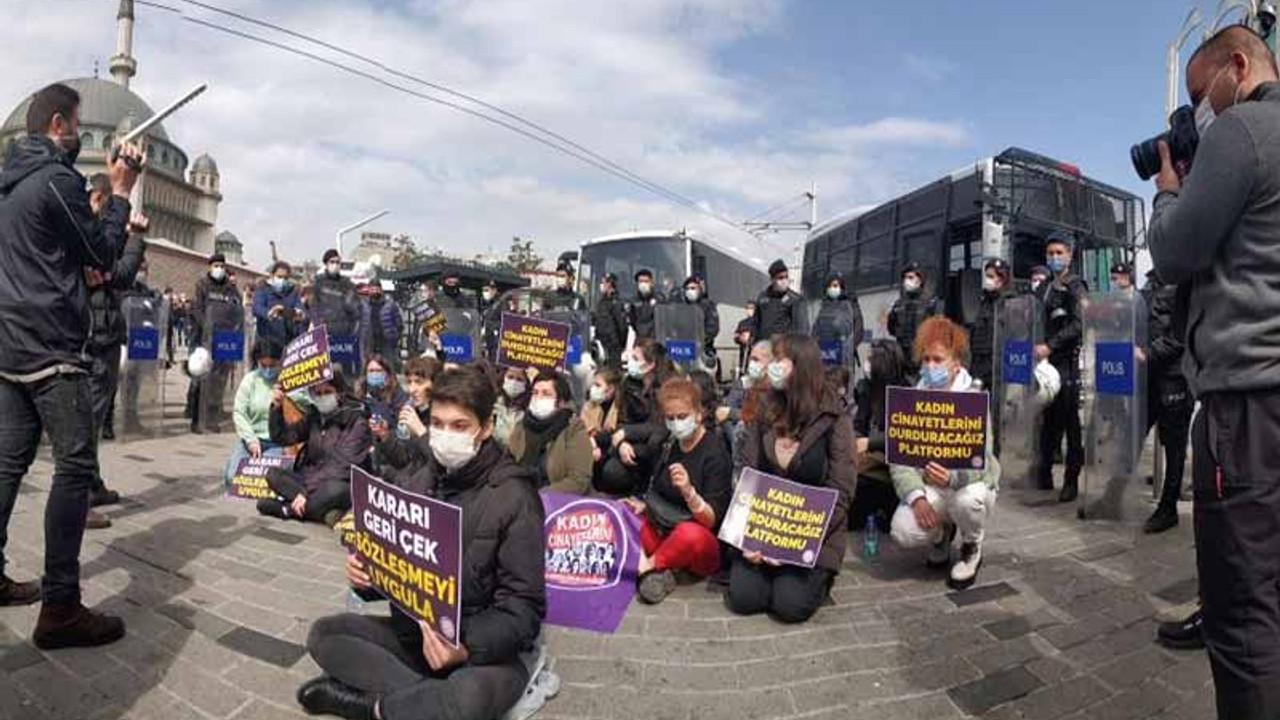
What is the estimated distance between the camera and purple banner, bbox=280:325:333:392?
5.50 m

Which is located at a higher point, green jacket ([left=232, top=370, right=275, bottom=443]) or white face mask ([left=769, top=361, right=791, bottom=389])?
white face mask ([left=769, top=361, right=791, bottom=389])

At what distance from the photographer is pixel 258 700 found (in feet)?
9.11

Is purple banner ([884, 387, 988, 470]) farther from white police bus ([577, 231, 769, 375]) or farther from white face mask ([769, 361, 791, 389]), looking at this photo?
white police bus ([577, 231, 769, 375])

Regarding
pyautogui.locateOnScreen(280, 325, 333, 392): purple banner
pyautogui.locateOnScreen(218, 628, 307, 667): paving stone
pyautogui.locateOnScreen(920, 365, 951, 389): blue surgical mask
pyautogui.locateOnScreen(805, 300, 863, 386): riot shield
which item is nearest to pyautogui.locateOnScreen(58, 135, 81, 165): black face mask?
pyautogui.locateOnScreen(218, 628, 307, 667): paving stone

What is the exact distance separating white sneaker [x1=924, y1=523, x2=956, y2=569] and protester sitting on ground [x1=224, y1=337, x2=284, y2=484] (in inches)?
181

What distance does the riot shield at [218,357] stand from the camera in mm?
9047

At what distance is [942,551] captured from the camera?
4398mm

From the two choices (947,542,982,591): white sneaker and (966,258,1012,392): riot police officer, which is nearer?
(947,542,982,591): white sneaker

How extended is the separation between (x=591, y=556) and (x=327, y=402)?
277 centimetres

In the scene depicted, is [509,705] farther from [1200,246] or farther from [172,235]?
[172,235]

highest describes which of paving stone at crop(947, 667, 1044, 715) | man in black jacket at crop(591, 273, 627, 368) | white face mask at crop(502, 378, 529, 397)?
man in black jacket at crop(591, 273, 627, 368)

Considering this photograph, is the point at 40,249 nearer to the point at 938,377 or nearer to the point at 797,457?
the point at 797,457

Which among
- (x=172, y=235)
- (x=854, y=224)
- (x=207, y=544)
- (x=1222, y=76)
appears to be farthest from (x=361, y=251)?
(x=1222, y=76)

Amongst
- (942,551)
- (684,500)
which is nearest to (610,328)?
(684,500)
